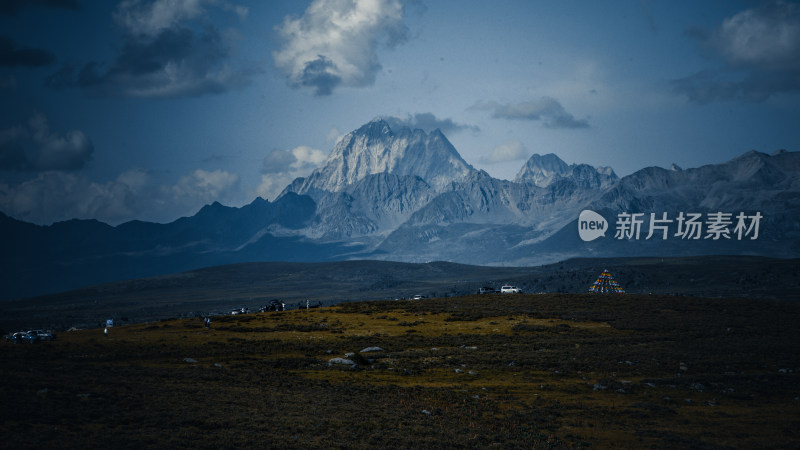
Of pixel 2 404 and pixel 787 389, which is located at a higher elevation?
pixel 2 404

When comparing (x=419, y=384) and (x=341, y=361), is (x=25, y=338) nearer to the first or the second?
(x=341, y=361)

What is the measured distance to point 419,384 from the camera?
1817 inches

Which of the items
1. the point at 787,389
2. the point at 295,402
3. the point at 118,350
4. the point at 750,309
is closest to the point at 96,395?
the point at 295,402

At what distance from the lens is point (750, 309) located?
265 feet

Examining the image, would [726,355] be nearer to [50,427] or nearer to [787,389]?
[787,389]

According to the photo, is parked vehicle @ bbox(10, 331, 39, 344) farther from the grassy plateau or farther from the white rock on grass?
the white rock on grass

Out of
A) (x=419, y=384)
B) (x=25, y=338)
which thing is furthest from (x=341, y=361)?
(x=25, y=338)

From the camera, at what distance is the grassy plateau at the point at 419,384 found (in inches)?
1227

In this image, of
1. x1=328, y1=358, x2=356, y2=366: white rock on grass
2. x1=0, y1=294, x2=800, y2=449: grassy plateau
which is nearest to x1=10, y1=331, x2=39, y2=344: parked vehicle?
x1=0, y1=294, x2=800, y2=449: grassy plateau

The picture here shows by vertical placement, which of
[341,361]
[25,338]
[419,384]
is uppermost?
[25,338]

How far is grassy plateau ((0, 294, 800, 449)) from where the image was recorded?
102ft

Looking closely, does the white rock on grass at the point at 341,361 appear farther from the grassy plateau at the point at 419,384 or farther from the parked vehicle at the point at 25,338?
the parked vehicle at the point at 25,338

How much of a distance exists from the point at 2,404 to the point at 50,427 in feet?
12.6

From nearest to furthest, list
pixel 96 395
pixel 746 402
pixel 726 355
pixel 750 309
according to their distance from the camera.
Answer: pixel 96 395 < pixel 746 402 < pixel 726 355 < pixel 750 309
